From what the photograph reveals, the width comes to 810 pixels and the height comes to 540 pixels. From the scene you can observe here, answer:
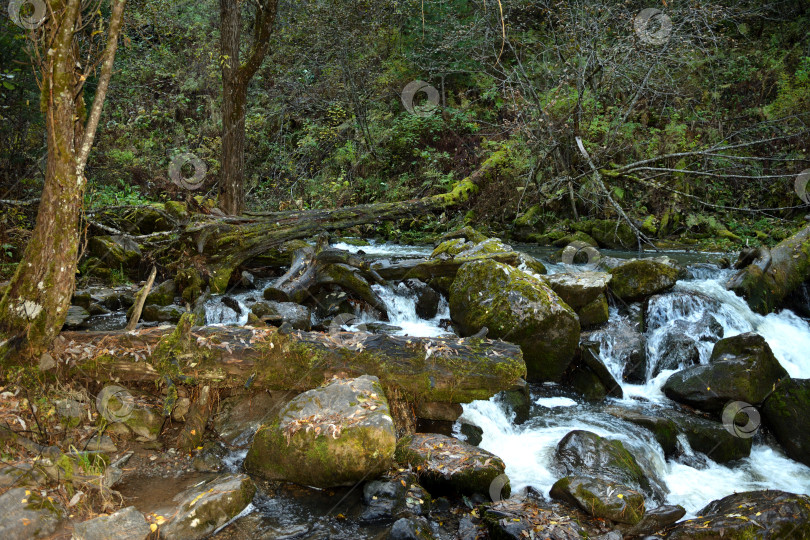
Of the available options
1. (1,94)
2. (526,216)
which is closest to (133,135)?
(1,94)

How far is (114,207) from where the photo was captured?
9.48 m

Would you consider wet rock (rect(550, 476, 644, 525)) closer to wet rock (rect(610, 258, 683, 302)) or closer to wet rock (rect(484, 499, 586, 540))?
wet rock (rect(484, 499, 586, 540))

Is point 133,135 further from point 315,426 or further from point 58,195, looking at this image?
point 315,426

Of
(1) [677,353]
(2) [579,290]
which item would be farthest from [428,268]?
(1) [677,353]

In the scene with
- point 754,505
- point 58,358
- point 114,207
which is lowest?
point 754,505

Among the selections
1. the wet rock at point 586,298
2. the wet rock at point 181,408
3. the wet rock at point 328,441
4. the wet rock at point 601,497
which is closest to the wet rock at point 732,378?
the wet rock at point 586,298

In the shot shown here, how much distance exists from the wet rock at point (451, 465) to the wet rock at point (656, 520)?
1026 millimetres

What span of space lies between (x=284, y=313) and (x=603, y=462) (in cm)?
428

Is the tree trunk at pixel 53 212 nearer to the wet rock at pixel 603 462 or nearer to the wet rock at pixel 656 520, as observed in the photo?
the wet rock at pixel 603 462

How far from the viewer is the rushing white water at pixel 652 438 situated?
5.24 m

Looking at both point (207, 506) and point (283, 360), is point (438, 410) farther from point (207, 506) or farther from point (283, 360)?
point (207, 506)

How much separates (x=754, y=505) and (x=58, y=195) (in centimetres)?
644

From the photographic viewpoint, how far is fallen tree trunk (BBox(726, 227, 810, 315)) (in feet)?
28.7

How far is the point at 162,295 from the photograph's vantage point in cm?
796
